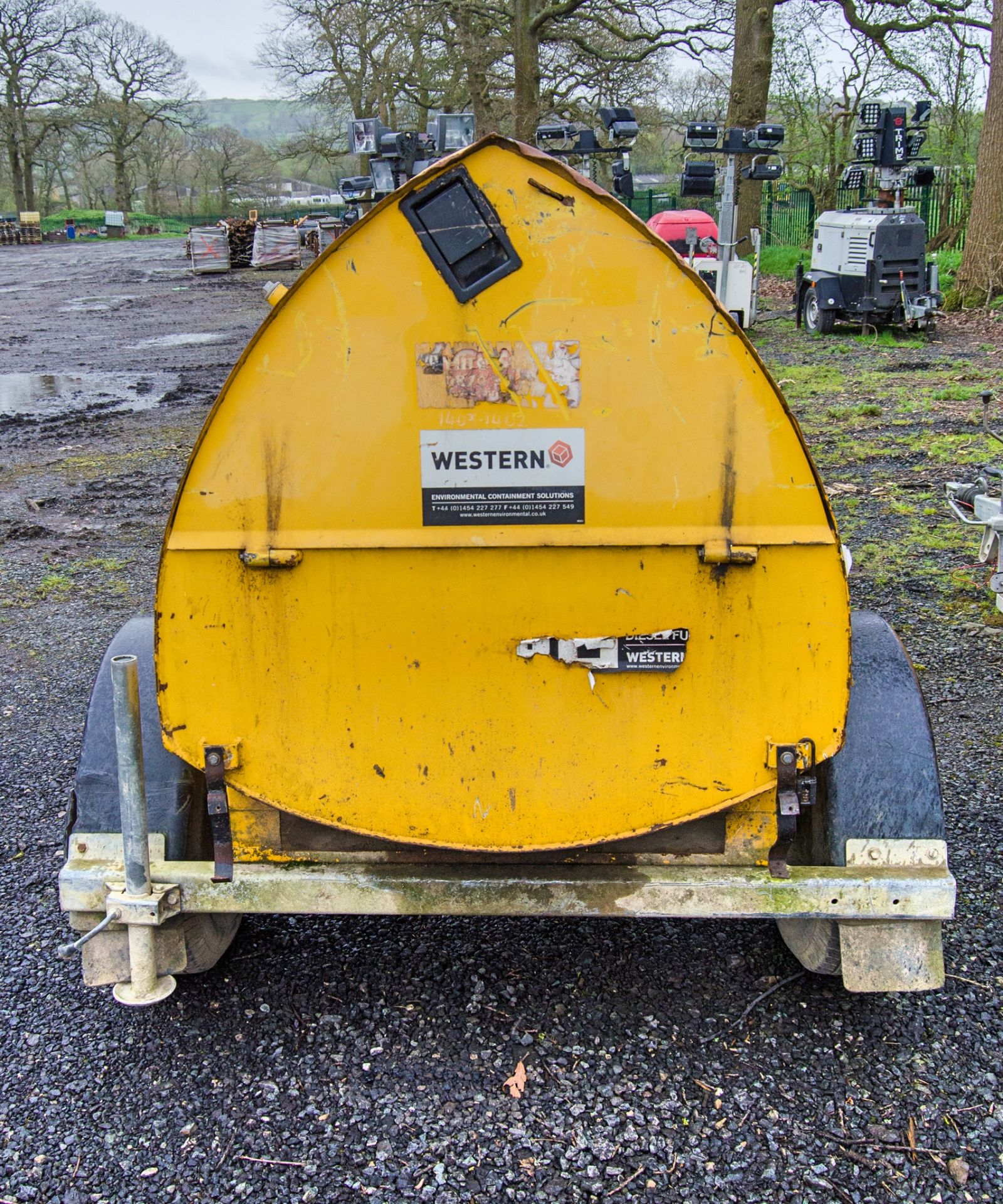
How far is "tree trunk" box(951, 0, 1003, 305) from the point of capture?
16.4 meters

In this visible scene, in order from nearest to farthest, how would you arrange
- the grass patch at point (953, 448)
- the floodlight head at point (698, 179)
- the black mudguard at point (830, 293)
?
the grass patch at point (953, 448) < the floodlight head at point (698, 179) < the black mudguard at point (830, 293)

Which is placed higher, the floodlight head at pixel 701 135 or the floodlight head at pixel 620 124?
the floodlight head at pixel 701 135

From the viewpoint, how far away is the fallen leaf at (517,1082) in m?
2.60

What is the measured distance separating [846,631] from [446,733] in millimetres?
917

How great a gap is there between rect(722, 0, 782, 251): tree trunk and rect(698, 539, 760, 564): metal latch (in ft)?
57.5

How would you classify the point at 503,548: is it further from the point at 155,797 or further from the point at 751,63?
the point at 751,63

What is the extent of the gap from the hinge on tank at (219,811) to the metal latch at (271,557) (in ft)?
1.45

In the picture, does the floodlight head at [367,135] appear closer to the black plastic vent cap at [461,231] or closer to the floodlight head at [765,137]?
the black plastic vent cap at [461,231]

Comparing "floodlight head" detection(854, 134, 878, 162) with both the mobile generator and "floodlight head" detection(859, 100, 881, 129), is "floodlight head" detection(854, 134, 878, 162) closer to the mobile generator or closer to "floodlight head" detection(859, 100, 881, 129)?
the mobile generator

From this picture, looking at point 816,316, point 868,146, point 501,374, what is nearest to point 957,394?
point 816,316

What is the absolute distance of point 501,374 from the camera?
238cm

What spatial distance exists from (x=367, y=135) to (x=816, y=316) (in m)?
12.4

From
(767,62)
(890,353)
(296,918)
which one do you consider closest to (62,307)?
(767,62)

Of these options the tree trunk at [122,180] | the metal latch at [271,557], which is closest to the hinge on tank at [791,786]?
the metal latch at [271,557]
